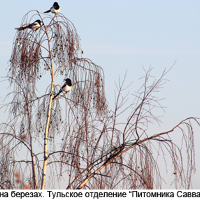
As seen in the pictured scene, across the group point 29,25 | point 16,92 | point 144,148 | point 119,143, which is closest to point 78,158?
point 119,143

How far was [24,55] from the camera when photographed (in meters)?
3.52

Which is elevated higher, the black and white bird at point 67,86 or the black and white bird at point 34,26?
the black and white bird at point 34,26

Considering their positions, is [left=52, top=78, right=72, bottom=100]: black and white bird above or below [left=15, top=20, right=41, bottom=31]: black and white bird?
below

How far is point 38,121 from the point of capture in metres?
3.51

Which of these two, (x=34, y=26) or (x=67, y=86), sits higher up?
(x=34, y=26)

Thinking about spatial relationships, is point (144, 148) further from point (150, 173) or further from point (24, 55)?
point (24, 55)

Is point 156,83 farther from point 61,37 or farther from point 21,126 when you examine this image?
point 21,126

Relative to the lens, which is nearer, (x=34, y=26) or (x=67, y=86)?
(x=67, y=86)
